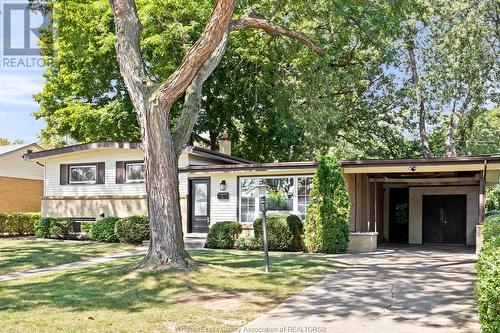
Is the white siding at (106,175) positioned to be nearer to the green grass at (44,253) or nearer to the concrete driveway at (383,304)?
the green grass at (44,253)

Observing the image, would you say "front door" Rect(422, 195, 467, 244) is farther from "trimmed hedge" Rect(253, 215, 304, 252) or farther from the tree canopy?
"trimmed hedge" Rect(253, 215, 304, 252)

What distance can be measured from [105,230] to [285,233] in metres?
7.06

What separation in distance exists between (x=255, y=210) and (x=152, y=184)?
24.2 feet

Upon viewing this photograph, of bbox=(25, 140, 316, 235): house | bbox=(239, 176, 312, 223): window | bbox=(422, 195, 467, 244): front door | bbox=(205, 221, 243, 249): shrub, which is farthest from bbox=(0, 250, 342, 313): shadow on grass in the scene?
bbox=(422, 195, 467, 244): front door

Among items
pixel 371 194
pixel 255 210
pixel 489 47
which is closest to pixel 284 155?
pixel 371 194

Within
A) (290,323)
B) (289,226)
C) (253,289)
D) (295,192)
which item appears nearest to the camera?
(290,323)

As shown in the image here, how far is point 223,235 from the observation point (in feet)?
54.7

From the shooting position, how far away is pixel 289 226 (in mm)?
15781

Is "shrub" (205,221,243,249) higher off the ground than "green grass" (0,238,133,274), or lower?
higher

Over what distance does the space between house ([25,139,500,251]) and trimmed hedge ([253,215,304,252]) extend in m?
0.86

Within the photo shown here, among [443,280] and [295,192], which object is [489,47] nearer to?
[295,192]

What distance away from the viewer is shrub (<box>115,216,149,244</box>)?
17.7 m

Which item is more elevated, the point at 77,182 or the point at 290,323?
the point at 77,182

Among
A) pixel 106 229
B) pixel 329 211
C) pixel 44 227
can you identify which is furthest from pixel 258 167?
pixel 44 227
